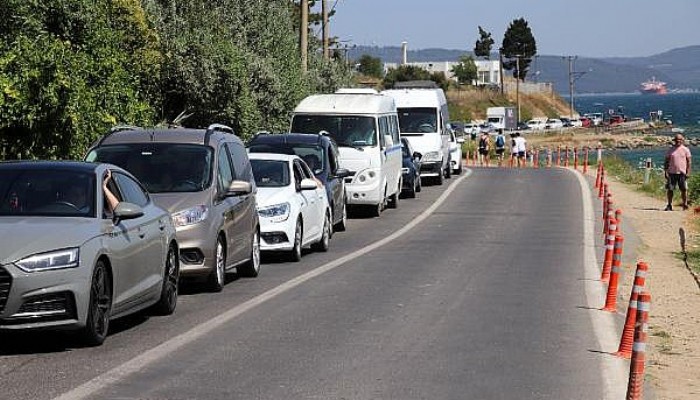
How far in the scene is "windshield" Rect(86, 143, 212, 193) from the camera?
16.8 meters

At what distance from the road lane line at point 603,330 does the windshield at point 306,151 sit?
492 centimetres

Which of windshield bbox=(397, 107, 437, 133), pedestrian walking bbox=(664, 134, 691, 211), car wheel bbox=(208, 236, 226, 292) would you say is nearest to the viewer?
car wheel bbox=(208, 236, 226, 292)

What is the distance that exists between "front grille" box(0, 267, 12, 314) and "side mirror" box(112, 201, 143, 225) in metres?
1.51

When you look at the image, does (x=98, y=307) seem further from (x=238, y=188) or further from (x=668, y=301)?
(x=668, y=301)

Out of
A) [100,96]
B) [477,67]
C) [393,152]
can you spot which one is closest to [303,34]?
[393,152]

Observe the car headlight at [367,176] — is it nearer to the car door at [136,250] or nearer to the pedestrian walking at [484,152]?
the car door at [136,250]

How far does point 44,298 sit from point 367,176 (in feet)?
65.2

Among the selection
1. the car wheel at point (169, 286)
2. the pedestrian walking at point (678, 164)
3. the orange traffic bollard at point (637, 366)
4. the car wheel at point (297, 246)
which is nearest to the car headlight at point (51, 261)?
the car wheel at point (169, 286)

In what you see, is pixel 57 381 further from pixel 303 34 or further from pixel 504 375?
pixel 303 34

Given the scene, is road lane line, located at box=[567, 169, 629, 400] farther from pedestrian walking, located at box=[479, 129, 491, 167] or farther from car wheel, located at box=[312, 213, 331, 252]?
pedestrian walking, located at box=[479, 129, 491, 167]

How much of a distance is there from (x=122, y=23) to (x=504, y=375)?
2150 centimetres

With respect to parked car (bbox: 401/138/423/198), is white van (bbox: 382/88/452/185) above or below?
above

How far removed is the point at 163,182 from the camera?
1692 centimetres

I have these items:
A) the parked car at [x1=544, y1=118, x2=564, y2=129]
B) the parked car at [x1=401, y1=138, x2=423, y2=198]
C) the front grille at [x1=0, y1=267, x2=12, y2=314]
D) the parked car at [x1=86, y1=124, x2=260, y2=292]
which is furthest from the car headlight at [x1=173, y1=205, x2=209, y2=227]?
the parked car at [x1=544, y1=118, x2=564, y2=129]
